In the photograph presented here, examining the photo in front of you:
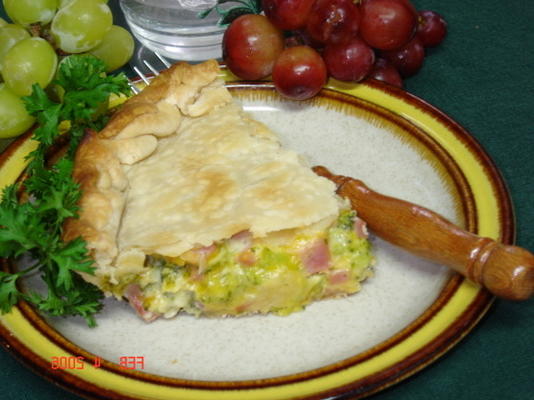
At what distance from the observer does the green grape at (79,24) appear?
284cm

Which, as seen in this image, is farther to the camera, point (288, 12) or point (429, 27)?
point (429, 27)

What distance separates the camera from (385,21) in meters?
2.80

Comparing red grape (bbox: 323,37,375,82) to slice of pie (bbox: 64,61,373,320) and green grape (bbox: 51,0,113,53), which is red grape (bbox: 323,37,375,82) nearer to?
slice of pie (bbox: 64,61,373,320)

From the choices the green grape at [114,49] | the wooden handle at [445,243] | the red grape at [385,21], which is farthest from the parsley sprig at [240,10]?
the wooden handle at [445,243]

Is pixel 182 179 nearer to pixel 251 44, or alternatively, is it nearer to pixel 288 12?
pixel 251 44

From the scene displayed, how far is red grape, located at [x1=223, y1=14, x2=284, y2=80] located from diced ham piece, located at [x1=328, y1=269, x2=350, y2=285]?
1.10 meters

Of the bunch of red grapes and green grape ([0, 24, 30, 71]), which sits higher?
the bunch of red grapes

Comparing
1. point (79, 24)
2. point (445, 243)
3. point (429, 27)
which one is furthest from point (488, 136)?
point (79, 24)

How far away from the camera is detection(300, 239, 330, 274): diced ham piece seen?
7.34 feet

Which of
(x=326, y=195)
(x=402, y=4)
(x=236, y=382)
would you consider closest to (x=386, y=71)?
(x=402, y=4)

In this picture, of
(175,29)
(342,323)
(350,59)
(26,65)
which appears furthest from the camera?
(175,29)

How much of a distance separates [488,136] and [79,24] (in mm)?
1784

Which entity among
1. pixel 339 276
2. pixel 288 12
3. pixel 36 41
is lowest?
pixel 339 276

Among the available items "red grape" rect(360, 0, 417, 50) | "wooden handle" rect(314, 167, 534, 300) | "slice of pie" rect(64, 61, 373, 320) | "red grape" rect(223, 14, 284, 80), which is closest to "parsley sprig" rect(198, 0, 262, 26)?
"red grape" rect(223, 14, 284, 80)
